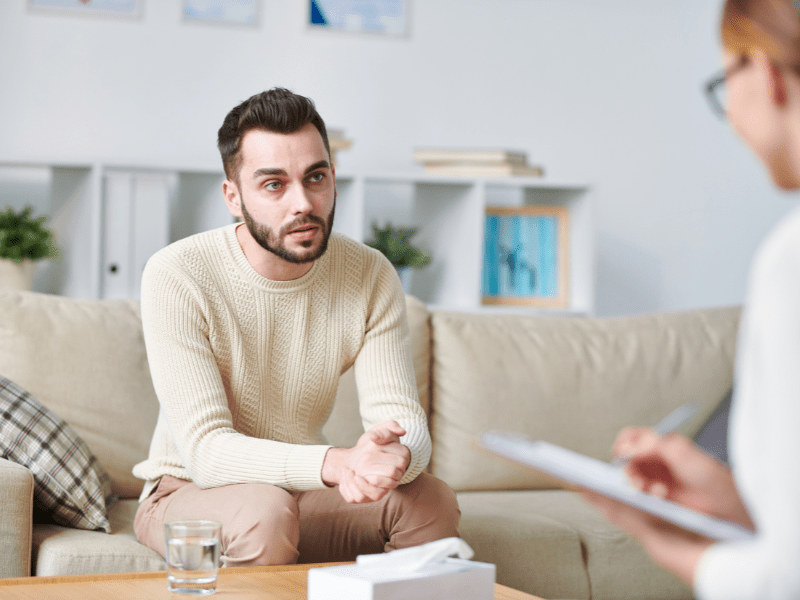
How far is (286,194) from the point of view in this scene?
162 cm

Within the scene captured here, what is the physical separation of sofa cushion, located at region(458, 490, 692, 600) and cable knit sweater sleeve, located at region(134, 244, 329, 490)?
1.53 ft

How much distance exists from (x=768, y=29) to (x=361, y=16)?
2.48 m

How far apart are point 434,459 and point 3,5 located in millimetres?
1810

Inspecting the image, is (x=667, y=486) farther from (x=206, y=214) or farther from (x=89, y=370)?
(x=206, y=214)

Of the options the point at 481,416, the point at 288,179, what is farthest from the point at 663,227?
the point at 288,179

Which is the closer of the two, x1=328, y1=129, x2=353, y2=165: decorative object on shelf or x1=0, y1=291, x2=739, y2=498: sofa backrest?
x1=0, y1=291, x2=739, y2=498: sofa backrest

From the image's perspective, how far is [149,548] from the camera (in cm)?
158

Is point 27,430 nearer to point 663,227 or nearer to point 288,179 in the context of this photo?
point 288,179

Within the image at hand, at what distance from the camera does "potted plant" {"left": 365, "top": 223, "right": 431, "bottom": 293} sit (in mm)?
2695

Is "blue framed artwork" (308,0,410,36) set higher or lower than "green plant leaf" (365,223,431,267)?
higher

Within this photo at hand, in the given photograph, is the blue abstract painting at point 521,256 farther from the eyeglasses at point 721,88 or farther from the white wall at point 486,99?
the eyeglasses at point 721,88

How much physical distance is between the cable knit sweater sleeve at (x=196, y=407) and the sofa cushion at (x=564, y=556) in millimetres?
466

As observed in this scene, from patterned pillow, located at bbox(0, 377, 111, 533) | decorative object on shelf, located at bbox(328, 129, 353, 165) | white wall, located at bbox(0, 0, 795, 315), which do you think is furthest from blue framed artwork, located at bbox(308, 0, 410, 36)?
patterned pillow, located at bbox(0, 377, 111, 533)

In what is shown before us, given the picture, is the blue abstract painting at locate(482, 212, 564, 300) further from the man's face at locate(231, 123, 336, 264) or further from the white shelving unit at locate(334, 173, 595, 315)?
the man's face at locate(231, 123, 336, 264)
